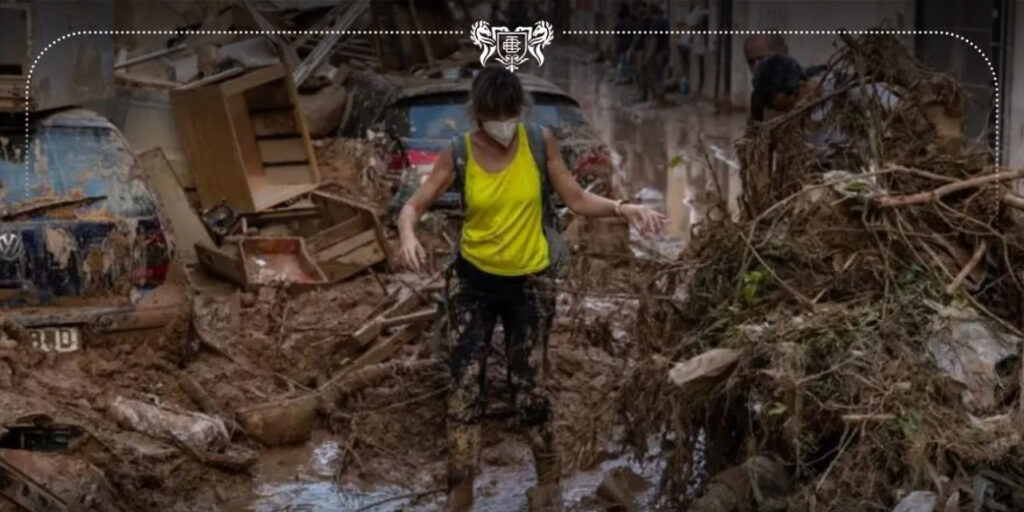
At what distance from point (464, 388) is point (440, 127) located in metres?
6.78

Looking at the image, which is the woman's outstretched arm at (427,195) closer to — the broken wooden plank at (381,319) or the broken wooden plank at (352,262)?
the broken wooden plank at (381,319)

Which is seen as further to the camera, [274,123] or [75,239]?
[274,123]

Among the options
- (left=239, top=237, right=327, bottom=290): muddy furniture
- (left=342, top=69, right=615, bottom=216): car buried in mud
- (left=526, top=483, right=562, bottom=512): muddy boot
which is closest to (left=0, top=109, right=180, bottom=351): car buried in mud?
(left=526, top=483, right=562, bottom=512): muddy boot

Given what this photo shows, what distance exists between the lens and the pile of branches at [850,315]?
5340 millimetres

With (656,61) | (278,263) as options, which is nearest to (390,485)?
(278,263)

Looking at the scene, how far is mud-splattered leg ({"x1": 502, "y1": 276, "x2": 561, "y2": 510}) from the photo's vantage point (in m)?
7.18

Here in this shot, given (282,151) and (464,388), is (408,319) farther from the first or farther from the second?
(282,151)

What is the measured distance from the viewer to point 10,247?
309 inches

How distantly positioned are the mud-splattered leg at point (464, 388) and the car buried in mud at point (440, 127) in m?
5.78

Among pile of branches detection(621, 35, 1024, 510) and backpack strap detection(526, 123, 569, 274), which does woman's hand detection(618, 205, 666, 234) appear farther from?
backpack strap detection(526, 123, 569, 274)

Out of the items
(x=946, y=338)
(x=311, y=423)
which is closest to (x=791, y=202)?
(x=946, y=338)

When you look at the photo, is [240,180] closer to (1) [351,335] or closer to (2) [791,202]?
(1) [351,335]

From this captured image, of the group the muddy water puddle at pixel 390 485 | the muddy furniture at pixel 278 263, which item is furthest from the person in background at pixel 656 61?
the muddy water puddle at pixel 390 485

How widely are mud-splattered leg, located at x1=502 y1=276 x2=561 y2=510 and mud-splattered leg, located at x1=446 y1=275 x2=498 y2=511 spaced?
0.16 m
